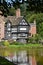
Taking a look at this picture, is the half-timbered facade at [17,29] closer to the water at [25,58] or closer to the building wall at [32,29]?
the building wall at [32,29]

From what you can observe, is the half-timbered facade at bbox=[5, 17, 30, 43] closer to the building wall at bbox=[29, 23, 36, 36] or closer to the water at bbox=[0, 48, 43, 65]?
the building wall at bbox=[29, 23, 36, 36]

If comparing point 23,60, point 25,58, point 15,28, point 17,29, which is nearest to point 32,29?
point 17,29

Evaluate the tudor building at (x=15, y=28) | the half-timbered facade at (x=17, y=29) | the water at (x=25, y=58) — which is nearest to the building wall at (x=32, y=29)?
the tudor building at (x=15, y=28)

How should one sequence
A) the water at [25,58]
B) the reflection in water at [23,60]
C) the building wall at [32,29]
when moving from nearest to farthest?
the reflection in water at [23,60]
the water at [25,58]
the building wall at [32,29]

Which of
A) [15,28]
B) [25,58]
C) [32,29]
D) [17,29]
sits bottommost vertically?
[32,29]

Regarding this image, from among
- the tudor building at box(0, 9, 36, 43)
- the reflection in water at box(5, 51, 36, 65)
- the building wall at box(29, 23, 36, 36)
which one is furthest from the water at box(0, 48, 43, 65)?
the building wall at box(29, 23, 36, 36)

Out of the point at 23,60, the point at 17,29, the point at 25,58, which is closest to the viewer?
the point at 23,60

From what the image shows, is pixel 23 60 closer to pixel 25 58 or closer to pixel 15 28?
pixel 25 58

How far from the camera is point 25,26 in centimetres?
8150

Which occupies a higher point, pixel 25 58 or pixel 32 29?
pixel 25 58

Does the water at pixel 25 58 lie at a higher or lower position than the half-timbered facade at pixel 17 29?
higher

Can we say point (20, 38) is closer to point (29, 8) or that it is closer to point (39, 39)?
point (39, 39)

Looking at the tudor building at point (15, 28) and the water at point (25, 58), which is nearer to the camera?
the water at point (25, 58)

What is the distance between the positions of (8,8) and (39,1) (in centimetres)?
178
